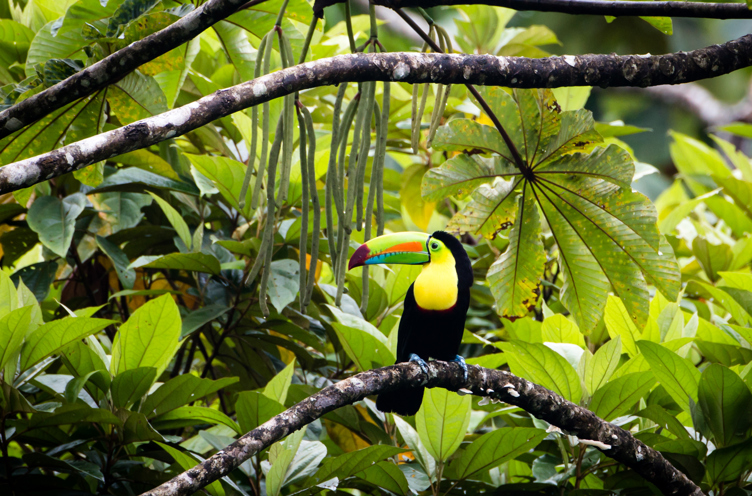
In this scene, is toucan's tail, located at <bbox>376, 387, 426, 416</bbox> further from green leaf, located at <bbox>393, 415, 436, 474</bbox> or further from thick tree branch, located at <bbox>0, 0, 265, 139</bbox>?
thick tree branch, located at <bbox>0, 0, 265, 139</bbox>

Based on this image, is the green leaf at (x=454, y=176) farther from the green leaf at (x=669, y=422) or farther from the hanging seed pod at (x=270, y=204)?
the green leaf at (x=669, y=422)

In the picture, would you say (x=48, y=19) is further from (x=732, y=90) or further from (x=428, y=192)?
(x=732, y=90)

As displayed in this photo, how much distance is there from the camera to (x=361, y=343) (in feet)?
5.23

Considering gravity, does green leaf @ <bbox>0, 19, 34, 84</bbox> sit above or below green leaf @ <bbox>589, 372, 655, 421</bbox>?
above

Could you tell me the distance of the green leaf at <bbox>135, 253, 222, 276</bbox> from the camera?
1726 millimetres

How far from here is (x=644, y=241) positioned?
163cm

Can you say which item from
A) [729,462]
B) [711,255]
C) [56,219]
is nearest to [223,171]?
[56,219]

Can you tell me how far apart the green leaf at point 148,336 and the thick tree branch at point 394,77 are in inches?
23.6

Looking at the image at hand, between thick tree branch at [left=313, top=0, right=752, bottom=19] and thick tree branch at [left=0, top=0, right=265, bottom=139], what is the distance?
0.28 meters

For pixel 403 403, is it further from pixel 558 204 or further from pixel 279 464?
pixel 558 204

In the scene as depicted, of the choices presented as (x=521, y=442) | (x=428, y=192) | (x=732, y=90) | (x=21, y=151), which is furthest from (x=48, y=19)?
(x=732, y=90)

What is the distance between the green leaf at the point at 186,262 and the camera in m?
1.73

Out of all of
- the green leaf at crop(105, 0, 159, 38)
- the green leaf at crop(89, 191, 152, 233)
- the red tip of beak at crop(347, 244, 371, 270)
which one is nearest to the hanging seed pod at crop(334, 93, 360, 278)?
the red tip of beak at crop(347, 244, 371, 270)

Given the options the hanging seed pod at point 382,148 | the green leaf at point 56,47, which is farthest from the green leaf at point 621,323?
the green leaf at point 56,47
